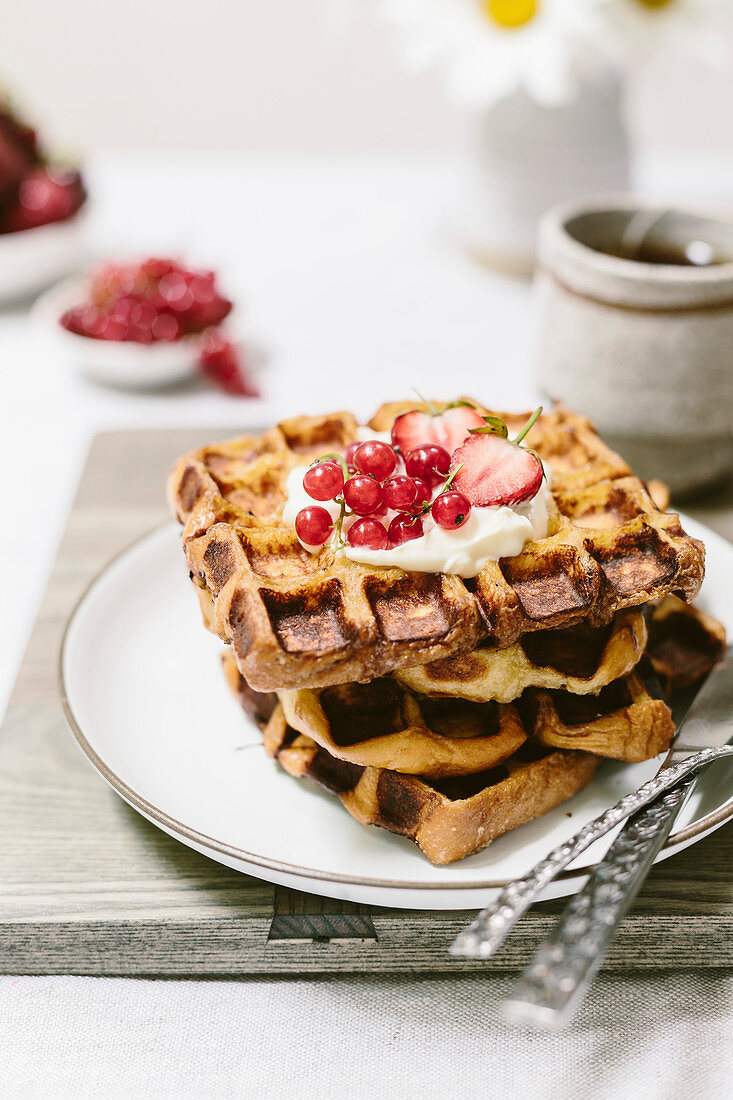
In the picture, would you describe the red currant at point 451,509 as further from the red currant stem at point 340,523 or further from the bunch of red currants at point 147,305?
the bunch of red currants at point 147,305

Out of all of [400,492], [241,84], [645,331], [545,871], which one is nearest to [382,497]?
[400,492]

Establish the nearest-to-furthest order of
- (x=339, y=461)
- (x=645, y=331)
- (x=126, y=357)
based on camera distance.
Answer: (x=339, y=461) < (x=645, y=331) < (x=126, y=357)

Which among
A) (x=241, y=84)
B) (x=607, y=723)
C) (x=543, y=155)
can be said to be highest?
(x=543, y=155)

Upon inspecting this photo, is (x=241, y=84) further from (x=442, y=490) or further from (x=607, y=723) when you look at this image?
(x=607, y=723)

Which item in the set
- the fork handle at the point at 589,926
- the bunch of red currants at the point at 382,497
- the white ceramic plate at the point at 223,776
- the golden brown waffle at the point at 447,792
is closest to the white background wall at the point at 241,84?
the white ceramic plate at the point at 223,776

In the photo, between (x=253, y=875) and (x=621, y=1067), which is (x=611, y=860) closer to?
(x=621, y=1067)

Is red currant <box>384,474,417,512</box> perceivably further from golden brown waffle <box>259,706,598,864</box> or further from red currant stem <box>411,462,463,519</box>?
golden brown waffle <box>259,706,598,864</box>
